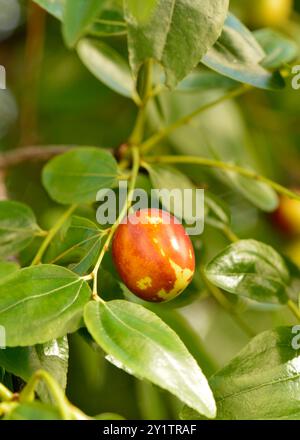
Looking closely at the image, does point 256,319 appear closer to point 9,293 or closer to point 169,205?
point 169,205

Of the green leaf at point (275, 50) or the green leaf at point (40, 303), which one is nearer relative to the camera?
the green leaf at point (40, 303)

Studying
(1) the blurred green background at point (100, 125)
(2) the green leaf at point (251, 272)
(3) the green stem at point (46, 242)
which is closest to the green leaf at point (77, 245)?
(3) the green stem at point (46, 242)

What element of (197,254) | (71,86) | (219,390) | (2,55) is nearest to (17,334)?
(219,390)

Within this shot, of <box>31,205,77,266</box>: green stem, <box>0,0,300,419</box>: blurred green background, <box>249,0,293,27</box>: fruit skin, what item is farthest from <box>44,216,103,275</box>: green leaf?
<box>249,0,293,27</box>: fruit skin

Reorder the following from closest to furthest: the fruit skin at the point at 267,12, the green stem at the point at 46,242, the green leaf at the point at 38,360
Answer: the green leaf at the point at 38,360 < the green stem at the point at 46,242 < the fruit skin at the point at 267,12

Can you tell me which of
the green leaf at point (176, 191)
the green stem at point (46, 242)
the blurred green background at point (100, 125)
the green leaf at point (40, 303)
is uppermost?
the green leaf at point (40, 303)

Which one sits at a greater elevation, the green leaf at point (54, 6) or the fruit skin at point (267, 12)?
the green leaf at point (54, 6)

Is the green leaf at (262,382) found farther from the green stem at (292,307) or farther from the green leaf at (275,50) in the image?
the green leaf at (275,50)

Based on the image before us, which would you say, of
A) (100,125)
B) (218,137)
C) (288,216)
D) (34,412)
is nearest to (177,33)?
(34,412)
